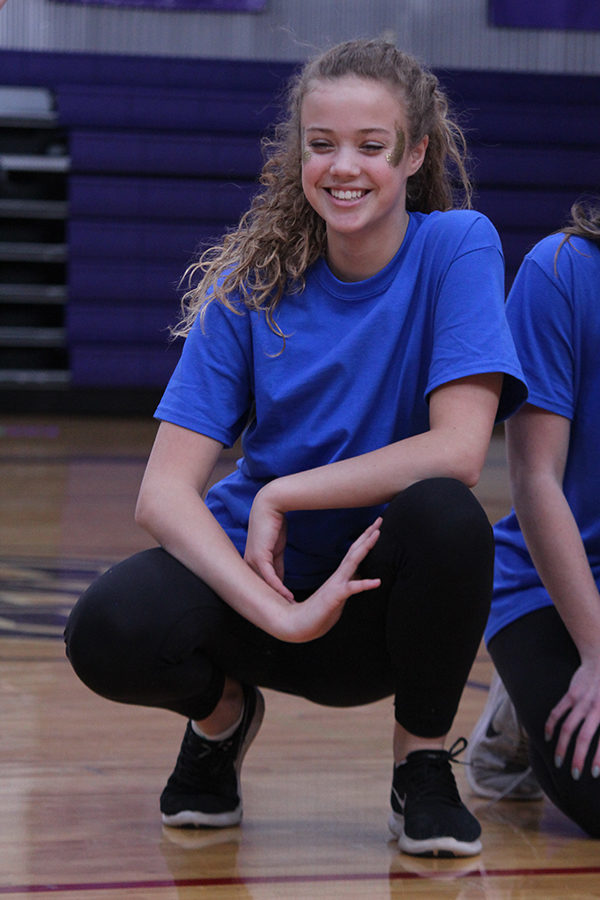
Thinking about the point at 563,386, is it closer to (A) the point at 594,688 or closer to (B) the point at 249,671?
(A) the point at 594,688

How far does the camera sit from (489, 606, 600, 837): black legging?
131 centimetres

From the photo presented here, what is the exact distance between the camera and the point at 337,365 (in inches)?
51.1

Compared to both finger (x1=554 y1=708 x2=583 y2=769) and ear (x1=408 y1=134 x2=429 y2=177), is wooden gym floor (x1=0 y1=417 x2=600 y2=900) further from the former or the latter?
ear (x1=408 y1=134 x2=429 y2=177)

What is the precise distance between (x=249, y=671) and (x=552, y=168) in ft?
18.4

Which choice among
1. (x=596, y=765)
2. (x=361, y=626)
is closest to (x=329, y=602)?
(x=361, y=626)

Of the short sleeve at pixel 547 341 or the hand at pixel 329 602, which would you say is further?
the short sleeve at pixel 547 341

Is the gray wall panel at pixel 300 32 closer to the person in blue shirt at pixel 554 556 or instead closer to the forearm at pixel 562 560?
the person in blue shirt at pixel 554 556

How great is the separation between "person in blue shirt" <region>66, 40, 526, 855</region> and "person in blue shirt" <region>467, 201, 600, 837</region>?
94 mm

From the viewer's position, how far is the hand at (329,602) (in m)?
1.15

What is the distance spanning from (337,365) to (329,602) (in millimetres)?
266

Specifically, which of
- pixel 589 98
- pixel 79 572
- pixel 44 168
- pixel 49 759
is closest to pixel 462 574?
pixel 49 759

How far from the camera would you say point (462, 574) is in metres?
1.18

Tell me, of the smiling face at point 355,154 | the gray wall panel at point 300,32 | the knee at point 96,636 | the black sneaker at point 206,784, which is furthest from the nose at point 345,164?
the gray wall panel at point 300,32

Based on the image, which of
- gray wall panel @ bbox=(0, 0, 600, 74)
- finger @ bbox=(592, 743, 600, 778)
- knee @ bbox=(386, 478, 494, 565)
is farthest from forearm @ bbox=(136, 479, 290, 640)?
gray wall panel @ bbox=(0, 0, 600, 74)
